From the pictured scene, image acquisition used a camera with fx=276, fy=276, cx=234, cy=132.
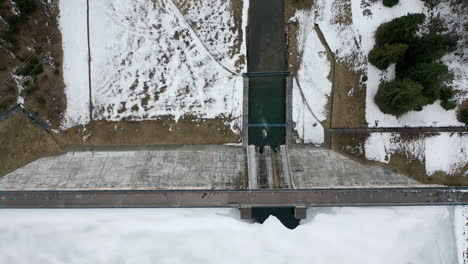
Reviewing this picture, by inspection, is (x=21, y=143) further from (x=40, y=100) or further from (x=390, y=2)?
(x=390, y=2)

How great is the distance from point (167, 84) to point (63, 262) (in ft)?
60.2

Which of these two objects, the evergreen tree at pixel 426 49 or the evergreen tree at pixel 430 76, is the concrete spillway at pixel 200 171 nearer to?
the evergreen tree at pixel 430 76

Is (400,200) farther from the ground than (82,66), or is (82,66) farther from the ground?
(82,66)

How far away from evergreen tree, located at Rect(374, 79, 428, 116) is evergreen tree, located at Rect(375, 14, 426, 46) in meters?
3.61

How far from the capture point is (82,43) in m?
27.5

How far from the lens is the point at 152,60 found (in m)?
27.4

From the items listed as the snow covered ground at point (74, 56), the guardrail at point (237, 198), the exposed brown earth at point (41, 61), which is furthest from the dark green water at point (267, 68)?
the exposed brown earth at point (41, 61)

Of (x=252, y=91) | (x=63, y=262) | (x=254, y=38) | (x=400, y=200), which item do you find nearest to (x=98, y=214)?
(x=63, y=262)

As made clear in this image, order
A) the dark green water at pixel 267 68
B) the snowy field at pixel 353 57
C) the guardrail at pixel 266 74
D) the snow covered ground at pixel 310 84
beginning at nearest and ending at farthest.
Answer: the snowy field at pixel 353 57
the snow covered ground at pixel 310 84
the guardrail at pixel 266 74
the dark green water at pixel 267 68

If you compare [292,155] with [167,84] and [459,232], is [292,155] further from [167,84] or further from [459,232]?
[459,232]

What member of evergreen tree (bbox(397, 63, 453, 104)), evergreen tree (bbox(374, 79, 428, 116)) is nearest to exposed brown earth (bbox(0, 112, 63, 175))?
evergreen tree (bbox(374, 79, 428, 116))

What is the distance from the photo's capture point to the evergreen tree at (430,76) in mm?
22391

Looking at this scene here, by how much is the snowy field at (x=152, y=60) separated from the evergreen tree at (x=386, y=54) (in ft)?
40.2

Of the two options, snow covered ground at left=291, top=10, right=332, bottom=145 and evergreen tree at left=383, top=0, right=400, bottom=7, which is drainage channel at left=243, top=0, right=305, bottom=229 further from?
evergreen tree at left=383, top=0, right=400, bottom=7
